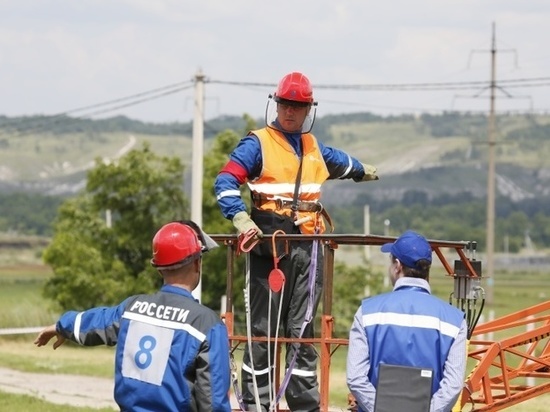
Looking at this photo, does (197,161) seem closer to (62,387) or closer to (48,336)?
(62,387)

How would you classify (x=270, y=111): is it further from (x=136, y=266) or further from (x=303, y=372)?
(x=136, y=266)

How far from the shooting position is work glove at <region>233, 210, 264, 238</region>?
977cm

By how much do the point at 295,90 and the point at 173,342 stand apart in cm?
328

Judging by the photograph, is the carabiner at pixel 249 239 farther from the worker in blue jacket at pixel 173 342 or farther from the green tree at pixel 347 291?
the green tree at pixel 347 291

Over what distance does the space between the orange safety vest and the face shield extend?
0.23 ft

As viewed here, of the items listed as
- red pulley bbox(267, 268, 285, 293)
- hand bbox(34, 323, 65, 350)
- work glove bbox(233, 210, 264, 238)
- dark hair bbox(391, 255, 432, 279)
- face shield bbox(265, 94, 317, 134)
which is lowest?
hand bbox(34, 323, 65, 350)

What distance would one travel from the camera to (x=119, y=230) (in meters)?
38.5

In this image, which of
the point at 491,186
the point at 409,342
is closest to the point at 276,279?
the point at 409,342

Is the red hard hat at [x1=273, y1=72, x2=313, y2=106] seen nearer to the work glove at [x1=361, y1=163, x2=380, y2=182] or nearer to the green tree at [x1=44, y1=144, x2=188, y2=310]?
the work glove at [x1=361, y1=163, x2=380, y2=182]

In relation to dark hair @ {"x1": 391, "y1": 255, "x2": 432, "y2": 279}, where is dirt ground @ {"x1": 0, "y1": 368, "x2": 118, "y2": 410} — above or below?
below

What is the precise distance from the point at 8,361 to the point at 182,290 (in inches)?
758

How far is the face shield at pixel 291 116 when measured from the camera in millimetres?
10305

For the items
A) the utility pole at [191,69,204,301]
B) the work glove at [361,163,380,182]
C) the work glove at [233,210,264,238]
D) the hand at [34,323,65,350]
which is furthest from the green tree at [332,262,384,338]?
the hand at [34,323,65,350]

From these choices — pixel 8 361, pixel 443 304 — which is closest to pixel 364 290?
pixel 8 361
